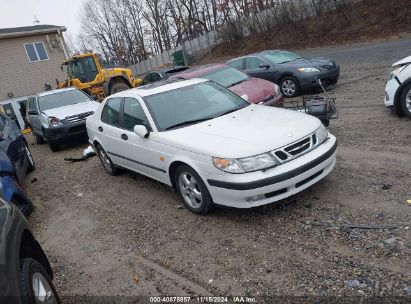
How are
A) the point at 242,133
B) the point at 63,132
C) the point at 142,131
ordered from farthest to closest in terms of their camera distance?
1. the point at 63,132
2. the point at 142,131
3. the point at 242,133

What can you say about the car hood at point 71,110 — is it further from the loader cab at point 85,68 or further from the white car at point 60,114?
the loader cab at point 85,68

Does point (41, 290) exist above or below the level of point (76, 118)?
below

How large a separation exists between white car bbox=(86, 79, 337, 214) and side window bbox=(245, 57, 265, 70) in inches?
243

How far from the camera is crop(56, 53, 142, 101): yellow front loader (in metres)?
16.0

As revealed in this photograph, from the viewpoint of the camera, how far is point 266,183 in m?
3.90

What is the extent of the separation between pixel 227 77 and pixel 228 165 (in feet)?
18.7

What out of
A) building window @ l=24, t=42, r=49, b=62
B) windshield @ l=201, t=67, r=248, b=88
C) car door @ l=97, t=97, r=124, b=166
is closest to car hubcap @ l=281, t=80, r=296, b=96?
windshield @ l=201, t=67, r=248, b=88

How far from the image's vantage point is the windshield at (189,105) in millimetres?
5016

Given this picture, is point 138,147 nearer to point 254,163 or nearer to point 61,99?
point 254,163

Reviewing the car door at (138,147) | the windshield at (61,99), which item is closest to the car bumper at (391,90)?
the car door at (138,147)

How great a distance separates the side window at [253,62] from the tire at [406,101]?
5.51m

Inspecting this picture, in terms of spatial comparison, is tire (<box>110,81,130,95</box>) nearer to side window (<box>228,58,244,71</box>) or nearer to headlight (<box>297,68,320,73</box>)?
side window (<box>228,58,244,71</box>)

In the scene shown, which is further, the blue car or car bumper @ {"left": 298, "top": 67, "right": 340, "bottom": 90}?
car bumper @ {"left": 298, "top": 67, "right": 340, "bottom": 90}

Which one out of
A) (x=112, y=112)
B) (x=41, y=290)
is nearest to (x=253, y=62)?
(x=112, y=112)
